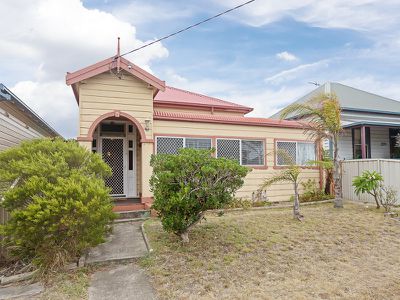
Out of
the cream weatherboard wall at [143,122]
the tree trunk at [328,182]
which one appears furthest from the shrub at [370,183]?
the cream weatherboard wall at [143,122]

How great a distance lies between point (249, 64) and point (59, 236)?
40.5 feet

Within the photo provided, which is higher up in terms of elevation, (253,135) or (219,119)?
(219,119)

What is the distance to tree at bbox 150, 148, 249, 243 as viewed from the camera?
18.8ft

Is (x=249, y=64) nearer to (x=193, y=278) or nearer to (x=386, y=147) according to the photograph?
(x=386, y=147)

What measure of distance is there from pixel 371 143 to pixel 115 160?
1544 centimetres

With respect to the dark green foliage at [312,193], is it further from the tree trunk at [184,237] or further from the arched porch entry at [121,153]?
the tree trunk at [184,237]

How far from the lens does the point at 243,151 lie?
11398mm

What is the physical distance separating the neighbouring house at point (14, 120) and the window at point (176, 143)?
447 centimetres

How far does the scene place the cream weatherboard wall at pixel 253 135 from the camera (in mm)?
10438

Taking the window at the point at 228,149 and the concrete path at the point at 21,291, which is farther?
the window at the point at 228,149

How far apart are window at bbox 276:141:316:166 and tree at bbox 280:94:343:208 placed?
151 cm

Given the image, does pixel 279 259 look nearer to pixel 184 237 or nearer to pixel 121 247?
pixel 184 237

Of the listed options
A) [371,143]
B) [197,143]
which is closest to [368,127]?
[371,143]

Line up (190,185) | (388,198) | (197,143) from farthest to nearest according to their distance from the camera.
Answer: (197,143) < (388,198) < (190,185)
